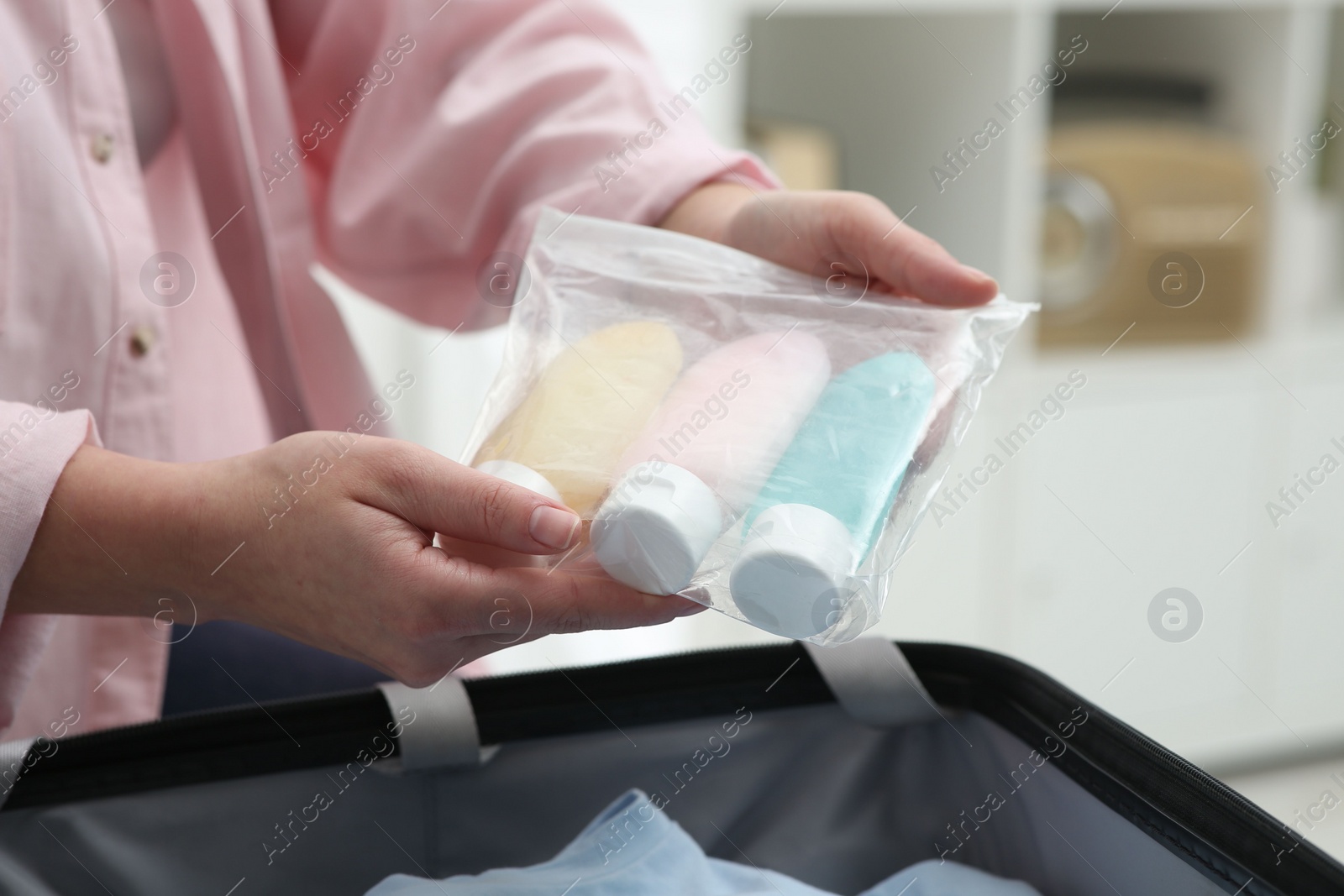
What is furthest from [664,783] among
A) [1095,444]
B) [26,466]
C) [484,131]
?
[1095,444]

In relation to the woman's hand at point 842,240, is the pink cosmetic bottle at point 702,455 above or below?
below

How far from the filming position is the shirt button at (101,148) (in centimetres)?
53

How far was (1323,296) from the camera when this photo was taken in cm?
148

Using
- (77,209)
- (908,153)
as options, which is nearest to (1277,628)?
(908,153)

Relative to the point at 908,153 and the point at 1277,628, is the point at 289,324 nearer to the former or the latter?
the point at 908,153

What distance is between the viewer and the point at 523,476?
0.37 meters

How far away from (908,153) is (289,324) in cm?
87

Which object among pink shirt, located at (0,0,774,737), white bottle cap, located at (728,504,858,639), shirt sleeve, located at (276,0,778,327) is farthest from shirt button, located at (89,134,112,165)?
white bottle cap, located at (728,504,858,639)

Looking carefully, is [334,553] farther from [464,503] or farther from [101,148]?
[101,148]

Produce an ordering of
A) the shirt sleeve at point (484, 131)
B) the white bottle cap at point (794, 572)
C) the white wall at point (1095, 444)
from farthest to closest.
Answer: the white wall at point (1095, 444)
the shirt sleeve at point (484, 131)
the white bottle cap at point (794, 572)

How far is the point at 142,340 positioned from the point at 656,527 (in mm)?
330

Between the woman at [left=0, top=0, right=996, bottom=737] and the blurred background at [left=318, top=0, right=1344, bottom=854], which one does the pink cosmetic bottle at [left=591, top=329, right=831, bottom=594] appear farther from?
the blurred background at [left=318, top=0, right=1344, bottom=854]

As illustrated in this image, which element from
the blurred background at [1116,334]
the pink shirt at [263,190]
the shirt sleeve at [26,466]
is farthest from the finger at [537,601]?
the blurred background at [1116,334]

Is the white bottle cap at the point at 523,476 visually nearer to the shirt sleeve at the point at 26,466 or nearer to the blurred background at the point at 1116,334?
the shirt sleeve at the point at 26,466
